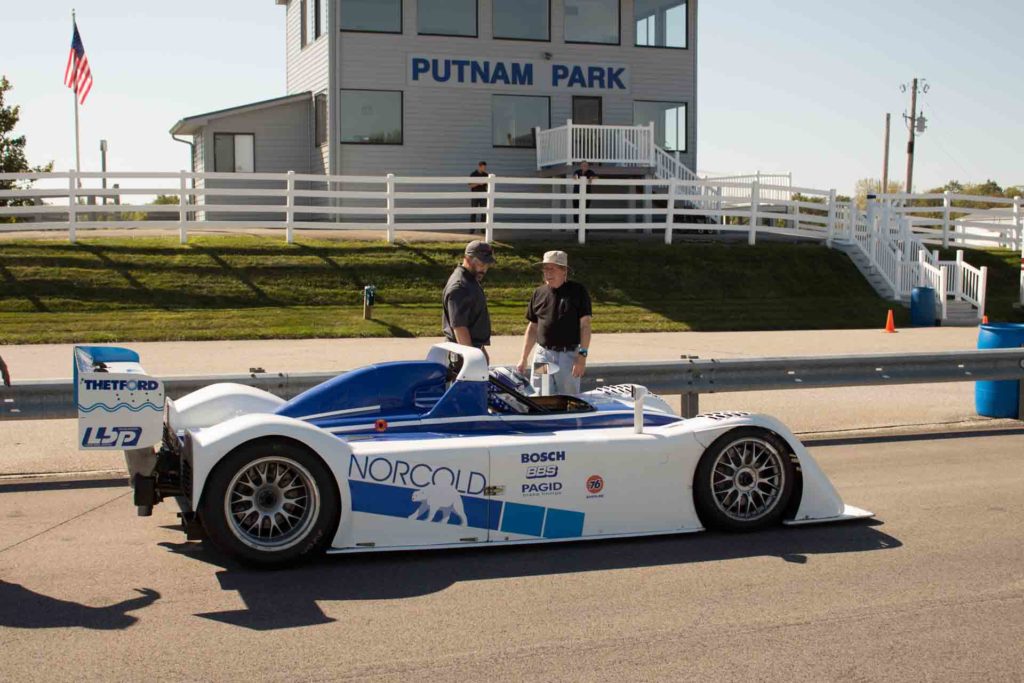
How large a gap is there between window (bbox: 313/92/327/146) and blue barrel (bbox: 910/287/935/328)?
50.2 feet

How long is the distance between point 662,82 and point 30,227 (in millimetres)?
17092

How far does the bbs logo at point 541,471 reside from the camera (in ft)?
22.9

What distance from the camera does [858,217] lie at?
30.8 metres

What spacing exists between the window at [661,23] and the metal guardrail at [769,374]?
22375mm

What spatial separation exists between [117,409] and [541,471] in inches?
95.6

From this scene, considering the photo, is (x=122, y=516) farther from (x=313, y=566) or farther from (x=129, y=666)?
(x=129, y=666)

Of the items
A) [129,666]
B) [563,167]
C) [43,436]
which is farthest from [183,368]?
[563,167]

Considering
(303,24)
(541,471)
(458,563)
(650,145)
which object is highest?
(303,24)

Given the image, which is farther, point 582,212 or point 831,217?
point 831,217

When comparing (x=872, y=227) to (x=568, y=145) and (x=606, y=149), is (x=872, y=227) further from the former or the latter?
(x=568, y=145)

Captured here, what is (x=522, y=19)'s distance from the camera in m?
31.5

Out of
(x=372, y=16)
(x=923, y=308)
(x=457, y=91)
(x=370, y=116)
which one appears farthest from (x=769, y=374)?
(x=372, y=16)

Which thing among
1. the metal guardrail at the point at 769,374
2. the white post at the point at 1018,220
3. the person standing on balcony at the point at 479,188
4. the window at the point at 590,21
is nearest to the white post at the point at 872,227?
the white post at the point at 1018,220

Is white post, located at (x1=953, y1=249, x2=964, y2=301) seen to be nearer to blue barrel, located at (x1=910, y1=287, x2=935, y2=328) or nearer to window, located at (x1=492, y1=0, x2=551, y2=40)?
blue barrel, located at (x1=910, y1=287, x2=935, y2=328)
